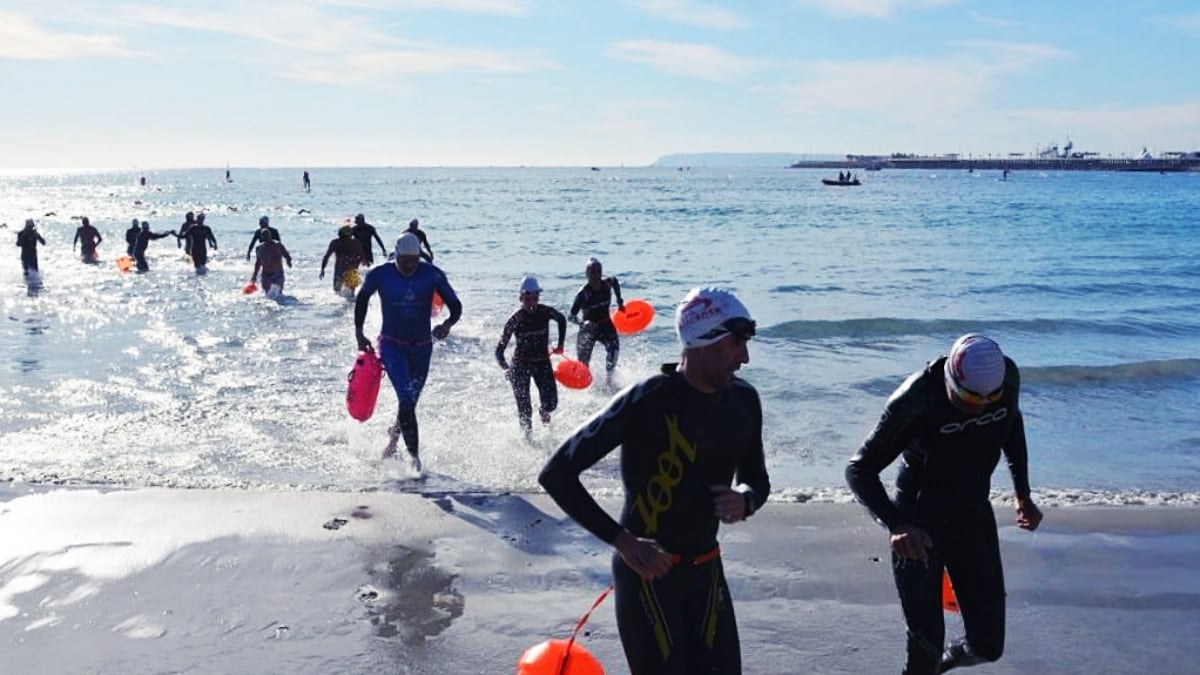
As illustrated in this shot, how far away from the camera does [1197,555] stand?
259 inches

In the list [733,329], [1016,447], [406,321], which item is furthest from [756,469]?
[406,321]

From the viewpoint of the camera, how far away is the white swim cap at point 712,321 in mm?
3145

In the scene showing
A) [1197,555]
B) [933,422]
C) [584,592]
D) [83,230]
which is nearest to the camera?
[933,422]

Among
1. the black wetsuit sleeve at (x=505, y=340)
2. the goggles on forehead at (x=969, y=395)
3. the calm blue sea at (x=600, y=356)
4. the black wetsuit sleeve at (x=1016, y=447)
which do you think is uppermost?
the goggles on forehead at (x=969, y=395)

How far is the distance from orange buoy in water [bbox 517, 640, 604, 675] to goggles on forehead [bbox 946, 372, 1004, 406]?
1.73 meters

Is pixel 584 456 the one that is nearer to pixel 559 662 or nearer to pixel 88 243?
pixel 559 662

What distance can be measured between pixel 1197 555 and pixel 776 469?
344 cm

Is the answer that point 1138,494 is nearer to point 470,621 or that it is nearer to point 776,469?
point 776,469

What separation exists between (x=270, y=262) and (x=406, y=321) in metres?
14.6

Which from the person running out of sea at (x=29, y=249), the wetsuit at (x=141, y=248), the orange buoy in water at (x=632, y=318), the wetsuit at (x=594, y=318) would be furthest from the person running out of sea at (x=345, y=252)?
the person running out of sea at (x=29, y=249)

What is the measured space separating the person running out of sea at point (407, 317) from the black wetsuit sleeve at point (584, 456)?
198 inches

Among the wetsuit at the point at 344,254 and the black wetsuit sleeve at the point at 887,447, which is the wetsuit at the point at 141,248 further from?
the black wetsuit sleeve at the point at 887,447

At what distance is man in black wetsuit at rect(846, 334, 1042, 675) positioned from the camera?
3988 millimetres

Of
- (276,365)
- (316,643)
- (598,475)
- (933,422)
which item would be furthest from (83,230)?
(933,422)
